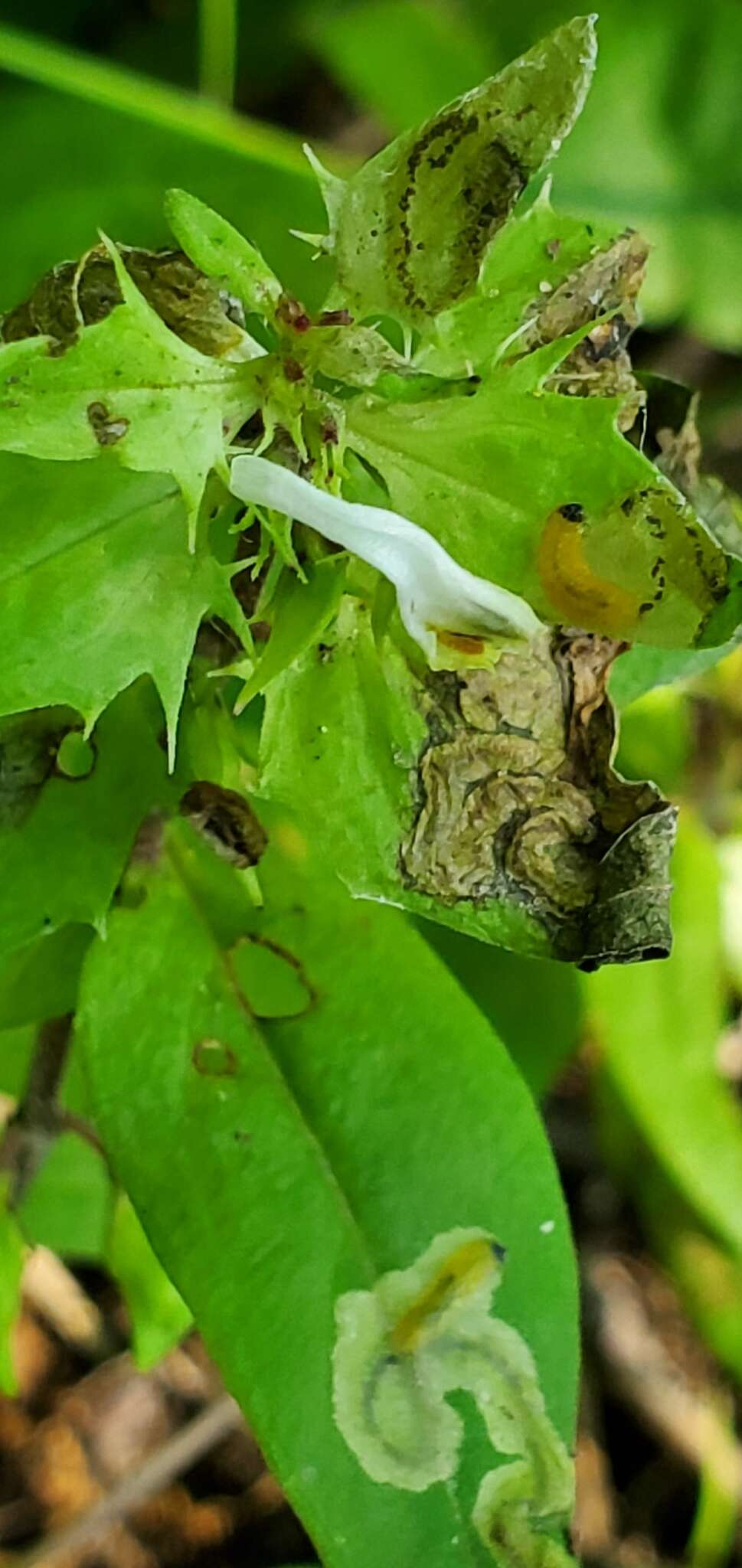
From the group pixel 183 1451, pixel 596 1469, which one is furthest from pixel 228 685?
pixel 596 1469

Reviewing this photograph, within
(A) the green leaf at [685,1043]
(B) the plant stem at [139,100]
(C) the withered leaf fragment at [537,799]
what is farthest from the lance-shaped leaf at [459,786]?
(B) the plant stem at [139,100]

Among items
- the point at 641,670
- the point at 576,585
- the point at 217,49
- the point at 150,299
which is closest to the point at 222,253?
the point at 150,299

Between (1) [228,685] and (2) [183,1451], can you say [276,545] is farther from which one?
(2) [183,1451]

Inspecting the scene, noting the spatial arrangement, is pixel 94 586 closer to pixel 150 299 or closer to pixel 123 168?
pixel 150 299

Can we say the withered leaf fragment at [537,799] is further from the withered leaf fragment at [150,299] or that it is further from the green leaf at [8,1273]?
the green leaf at [8,1273]

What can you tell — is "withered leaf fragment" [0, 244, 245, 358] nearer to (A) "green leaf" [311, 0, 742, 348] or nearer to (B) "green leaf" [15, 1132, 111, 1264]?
(B) "green leaf" [15, 1132, 111, 1264]

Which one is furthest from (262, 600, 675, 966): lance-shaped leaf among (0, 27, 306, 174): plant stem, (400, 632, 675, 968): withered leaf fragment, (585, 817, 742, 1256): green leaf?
(0, 27, 306, 174): plant stem
